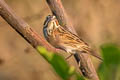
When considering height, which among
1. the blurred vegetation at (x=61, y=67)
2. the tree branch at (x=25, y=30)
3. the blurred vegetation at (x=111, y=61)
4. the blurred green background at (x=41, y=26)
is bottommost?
the blurred green background at (x=41, y=26)

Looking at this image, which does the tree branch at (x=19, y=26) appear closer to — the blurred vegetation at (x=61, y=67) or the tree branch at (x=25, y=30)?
the tree branch at (x=25, y=30)

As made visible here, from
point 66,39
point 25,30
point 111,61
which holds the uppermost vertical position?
point 25,30

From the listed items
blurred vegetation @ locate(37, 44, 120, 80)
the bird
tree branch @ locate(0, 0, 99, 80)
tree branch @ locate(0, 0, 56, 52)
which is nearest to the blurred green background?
the bird

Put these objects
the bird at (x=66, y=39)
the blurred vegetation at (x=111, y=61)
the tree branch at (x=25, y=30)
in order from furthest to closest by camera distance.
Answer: the bird at (x=66, y=39) < the tree branch at (x=25, y=30) < the blurred vegetation at (x=111, y=61)

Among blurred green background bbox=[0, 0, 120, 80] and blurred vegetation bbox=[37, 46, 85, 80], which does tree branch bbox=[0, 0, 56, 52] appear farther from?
blurred green background bbox=[0, 0, 120, 80]

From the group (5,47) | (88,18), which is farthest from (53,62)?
(5,47)

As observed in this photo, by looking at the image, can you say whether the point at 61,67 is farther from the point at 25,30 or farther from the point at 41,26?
the point at 41,26

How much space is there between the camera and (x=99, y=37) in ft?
22.6

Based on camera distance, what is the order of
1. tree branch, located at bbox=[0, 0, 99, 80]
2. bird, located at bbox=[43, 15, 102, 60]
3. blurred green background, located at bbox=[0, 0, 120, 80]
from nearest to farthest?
tree branch, located at bbox=[0, 0, 99, 80] → bird, located at bbox=[43, 15, 102, 60] → blurred green background, located at bbox=[0, 0, 120, 80]

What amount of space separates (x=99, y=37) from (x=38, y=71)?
3.56ft

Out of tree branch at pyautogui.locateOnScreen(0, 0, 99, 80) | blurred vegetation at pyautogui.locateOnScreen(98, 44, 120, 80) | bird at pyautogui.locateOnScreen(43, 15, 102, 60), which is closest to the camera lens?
blurred vegetation at pyautogui.locateOnScreen(98, 44, 120, 80)

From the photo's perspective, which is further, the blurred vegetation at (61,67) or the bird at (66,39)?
the bird at (66,39)

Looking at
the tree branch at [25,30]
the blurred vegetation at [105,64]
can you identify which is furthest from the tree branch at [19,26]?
the blurred vegetation at [105,64]

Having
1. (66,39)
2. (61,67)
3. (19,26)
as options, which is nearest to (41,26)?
(66,39)
